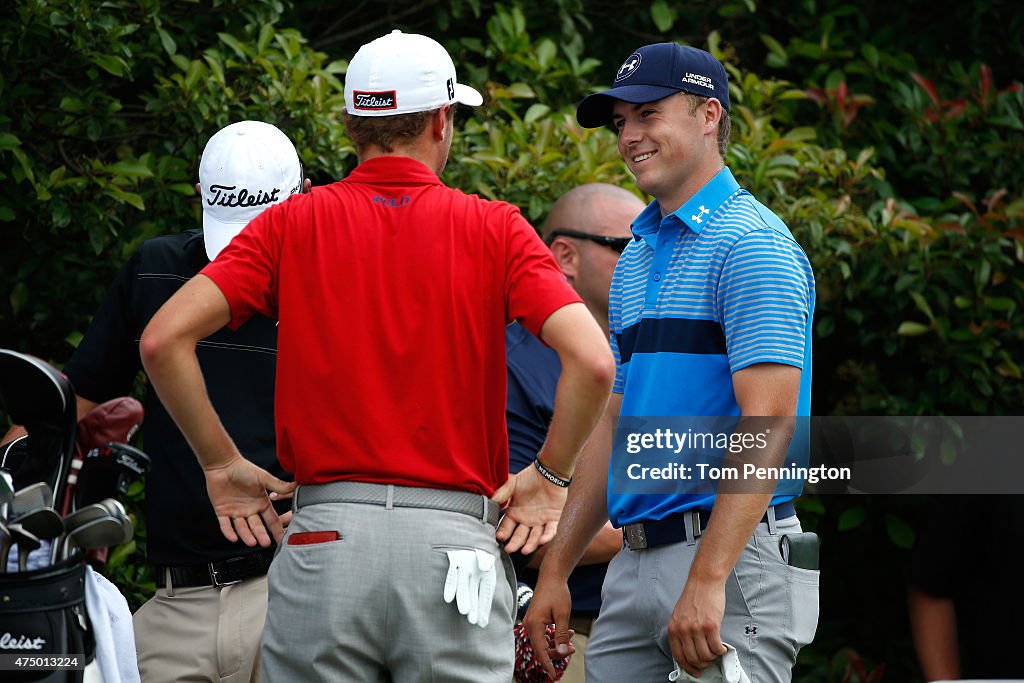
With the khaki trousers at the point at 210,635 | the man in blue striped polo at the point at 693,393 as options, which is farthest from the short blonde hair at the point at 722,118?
the khaki trousers at the point at 210,635

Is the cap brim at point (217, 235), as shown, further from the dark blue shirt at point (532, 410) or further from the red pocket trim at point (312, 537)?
the red pocket trim at point (312, 537)

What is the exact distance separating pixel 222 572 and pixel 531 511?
48.4 inches

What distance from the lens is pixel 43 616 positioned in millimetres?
3010

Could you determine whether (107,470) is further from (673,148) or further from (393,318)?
(673,148)

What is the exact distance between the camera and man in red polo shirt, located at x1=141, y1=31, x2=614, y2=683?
121 inches

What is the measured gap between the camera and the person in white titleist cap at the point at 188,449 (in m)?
4.02

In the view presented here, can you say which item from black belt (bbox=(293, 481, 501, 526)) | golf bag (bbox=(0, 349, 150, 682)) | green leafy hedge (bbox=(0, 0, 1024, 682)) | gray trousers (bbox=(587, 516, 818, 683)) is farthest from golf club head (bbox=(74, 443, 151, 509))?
green leafy hedge (bbox=(0, 0, 1024, 682))

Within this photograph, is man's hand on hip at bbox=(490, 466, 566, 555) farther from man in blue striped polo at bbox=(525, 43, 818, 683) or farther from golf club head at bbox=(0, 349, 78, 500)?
golf club head at bbox=(0, 349, 78, 500)

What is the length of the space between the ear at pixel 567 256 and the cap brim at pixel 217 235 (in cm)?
161

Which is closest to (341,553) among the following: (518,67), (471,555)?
(471,555)

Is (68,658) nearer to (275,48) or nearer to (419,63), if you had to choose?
(419,63)

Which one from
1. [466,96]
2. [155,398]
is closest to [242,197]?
[155,398]

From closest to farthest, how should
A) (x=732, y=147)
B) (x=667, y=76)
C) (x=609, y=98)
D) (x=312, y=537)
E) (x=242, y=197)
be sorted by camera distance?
(x=312, y=537) < (x=667, y=76) < (x=609, y=98) < (x=242, y=197) < (x=732, y=147)

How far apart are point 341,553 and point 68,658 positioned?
0.62 metres
